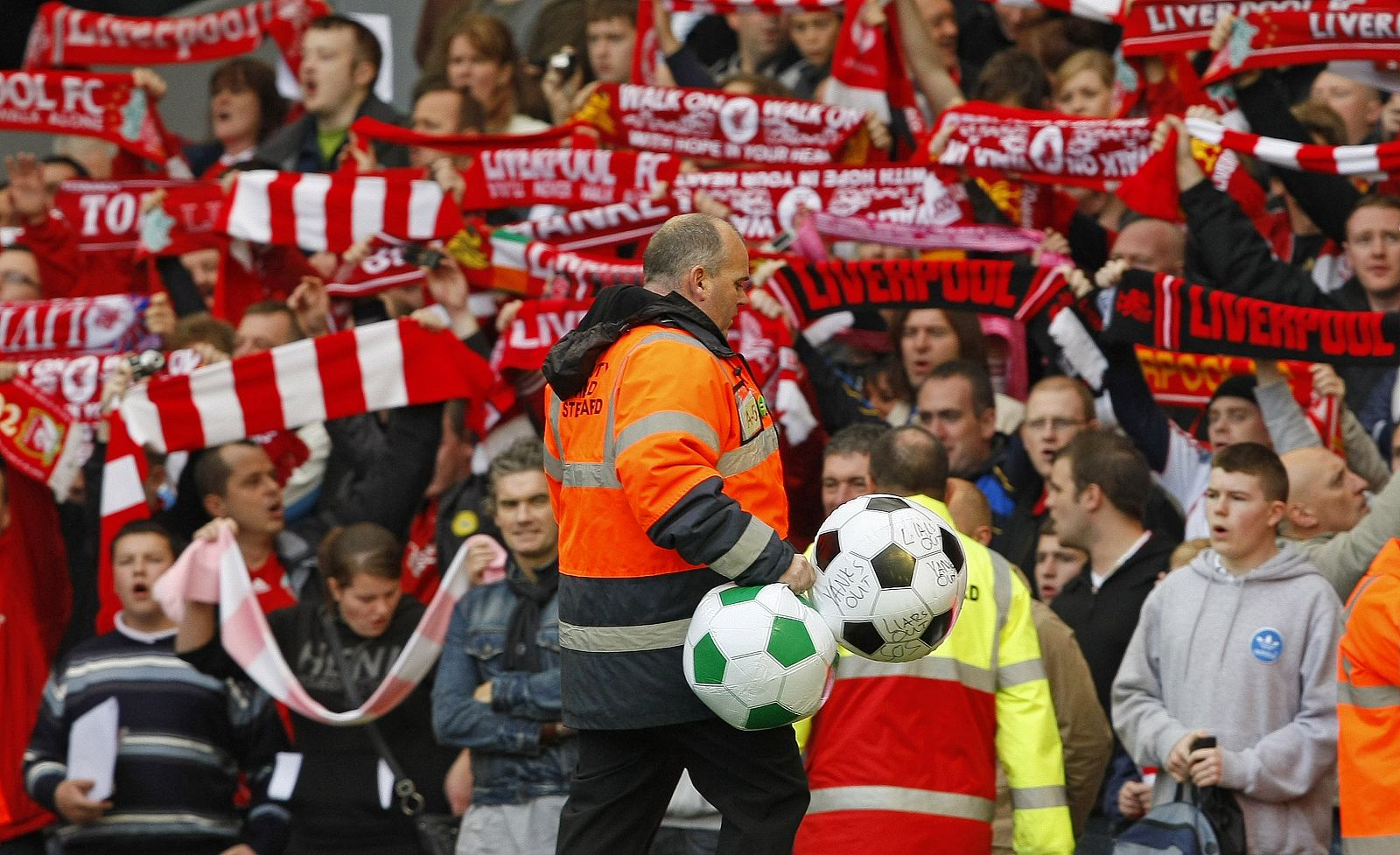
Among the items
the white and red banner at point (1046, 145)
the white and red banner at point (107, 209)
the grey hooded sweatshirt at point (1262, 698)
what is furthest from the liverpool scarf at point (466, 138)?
the grey hooded sweatshirt at point (1262, 698)

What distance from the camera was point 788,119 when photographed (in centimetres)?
918

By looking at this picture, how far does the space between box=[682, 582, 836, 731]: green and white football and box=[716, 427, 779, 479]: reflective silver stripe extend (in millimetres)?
309

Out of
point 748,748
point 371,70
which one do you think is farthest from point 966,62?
point 748,748

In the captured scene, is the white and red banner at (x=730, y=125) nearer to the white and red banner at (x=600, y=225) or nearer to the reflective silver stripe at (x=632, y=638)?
the white and red banner at (x=600, y=225)

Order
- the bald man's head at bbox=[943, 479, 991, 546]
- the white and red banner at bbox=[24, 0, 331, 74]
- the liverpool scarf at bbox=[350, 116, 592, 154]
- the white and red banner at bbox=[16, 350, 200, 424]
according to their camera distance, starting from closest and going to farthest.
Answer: the bald man's head at bbox=[943, 479, 991, 546], the white and red banner at bbox=[16, 350, 200, 424], the liverpool scarf at bbox=[350, 116, 592, 154], the white and red banner at bbox=[24, 0, 331, 74]

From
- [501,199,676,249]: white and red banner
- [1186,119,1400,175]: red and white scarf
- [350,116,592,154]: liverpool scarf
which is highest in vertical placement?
[350,116,592,154]: liverpool scarf

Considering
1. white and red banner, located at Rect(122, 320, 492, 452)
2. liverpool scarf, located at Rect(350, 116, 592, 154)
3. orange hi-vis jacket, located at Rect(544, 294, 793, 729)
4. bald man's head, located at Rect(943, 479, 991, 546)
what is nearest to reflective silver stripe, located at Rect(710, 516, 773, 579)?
orange hi-vis jacket, located at Rect(544, 294, 793, 729)

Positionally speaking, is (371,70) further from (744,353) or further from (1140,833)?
(1140,833)

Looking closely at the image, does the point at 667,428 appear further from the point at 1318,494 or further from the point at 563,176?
the point at 563,176

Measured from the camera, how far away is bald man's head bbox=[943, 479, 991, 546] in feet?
21.5

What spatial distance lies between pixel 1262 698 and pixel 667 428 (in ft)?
7.75

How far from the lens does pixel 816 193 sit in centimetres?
888

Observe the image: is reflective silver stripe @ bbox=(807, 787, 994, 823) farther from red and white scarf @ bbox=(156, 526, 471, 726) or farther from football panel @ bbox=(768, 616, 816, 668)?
red and white scarf @ bbox=(156, 526, 471, 726)

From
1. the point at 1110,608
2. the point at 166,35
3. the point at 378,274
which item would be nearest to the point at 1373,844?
the point at 1110,608
